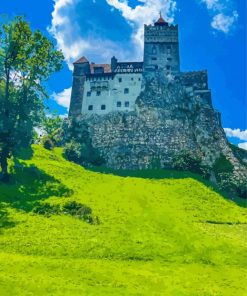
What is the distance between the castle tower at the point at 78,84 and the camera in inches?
4225

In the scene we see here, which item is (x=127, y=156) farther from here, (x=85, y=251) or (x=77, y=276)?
(x=77, y=276)

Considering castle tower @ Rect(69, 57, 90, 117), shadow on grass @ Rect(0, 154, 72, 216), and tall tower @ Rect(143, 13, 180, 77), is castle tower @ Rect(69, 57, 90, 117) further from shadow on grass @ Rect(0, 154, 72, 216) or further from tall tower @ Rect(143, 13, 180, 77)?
shadow on grass @ Rect(0, 154, 72, 216)

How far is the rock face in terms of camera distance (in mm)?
95062

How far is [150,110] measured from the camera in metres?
103

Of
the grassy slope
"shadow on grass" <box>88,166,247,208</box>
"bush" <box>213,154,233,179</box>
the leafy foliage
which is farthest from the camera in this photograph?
the leafy foliage

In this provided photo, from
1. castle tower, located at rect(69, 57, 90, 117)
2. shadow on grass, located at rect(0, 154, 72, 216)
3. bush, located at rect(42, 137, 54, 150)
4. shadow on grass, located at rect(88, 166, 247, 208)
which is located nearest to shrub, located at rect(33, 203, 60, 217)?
shadow on grass, located at rect(0, 154, 72, 216)

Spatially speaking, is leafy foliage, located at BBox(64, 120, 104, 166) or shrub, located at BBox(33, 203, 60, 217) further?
leafy foliage, located at BBox(64, 120, 104, 166)

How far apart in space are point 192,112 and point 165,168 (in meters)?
19.2

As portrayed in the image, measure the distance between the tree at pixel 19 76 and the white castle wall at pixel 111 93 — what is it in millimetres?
24623

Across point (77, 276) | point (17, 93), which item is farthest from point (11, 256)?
point (17, 93)

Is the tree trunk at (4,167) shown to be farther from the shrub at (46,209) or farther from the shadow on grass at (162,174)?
the shadow on grass at (162,174)

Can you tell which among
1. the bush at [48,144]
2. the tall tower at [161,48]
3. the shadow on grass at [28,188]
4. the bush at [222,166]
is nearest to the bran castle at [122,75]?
the tall tower at [161,48]

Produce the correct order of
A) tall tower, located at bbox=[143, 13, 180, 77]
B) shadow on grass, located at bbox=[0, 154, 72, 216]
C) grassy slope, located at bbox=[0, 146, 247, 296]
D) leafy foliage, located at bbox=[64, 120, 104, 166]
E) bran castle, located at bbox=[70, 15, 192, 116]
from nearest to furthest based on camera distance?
grassy slope, located at bbox=[0, 146, 247, 296] < shadow on grass, located at bbox=[0, 154, 72, 216] < leafy foliage, located at bbox=[64, 120, 104, 166] < bran castle, located at bbox=[70, 15, 192, 116] < tall tower, located at bbox=[143, 13, 180, 77]

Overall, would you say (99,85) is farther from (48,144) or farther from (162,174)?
(162,174)
